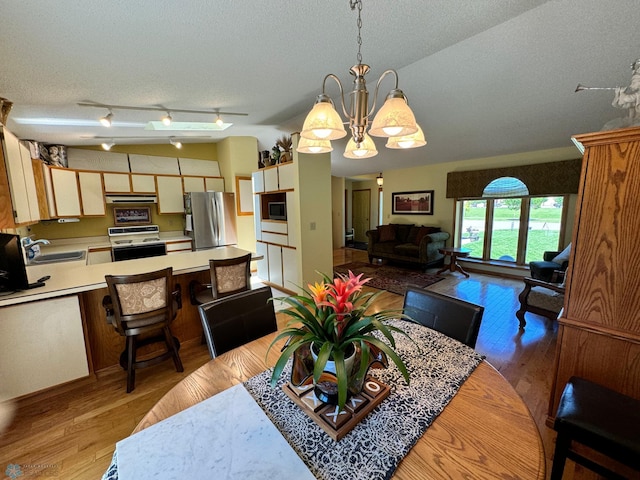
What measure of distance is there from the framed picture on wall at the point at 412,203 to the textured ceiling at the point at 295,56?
2.61 m

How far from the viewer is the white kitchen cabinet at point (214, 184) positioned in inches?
207

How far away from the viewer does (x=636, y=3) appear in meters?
1.81

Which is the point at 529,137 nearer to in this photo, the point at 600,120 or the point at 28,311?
the point at 600,120

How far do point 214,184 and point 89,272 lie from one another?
3382mm

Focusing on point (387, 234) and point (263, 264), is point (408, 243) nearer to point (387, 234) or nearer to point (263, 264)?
point (387, 234)

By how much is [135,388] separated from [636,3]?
4620mm

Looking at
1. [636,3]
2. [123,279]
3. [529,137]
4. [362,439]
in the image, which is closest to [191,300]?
[123,279]

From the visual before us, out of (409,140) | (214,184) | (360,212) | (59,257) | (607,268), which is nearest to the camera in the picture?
(607,268)

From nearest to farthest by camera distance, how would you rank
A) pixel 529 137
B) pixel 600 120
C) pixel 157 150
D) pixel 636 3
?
pixel 636 3 < pixel 600 120 < pixel 529 137 < pixel 157 150

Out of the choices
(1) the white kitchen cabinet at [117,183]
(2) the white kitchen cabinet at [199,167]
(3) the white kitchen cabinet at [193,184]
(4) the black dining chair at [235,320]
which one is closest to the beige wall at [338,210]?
(2) the white kitchen cabinet at [199,167]

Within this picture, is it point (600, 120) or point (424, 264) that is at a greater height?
point (600, 120)

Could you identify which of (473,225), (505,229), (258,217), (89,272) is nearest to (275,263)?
(258,217)

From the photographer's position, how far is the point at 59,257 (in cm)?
348

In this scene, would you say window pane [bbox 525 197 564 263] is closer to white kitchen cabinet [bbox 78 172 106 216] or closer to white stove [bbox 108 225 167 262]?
white stove [bbox 108 225 167 262]
